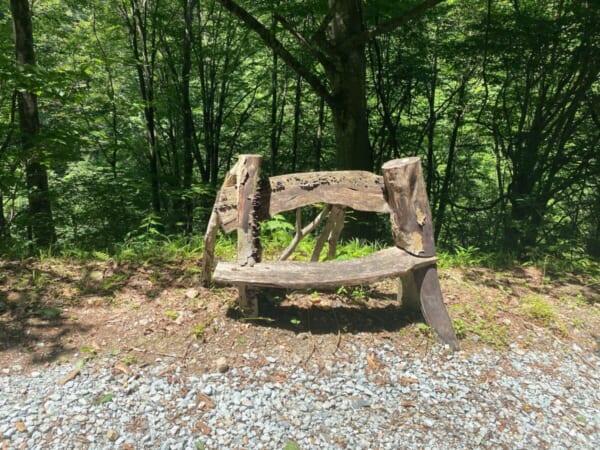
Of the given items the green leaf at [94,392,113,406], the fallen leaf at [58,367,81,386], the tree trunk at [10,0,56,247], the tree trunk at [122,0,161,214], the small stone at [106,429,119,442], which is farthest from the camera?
the tree trunk at [122,0,161,214]

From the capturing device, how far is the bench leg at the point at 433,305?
2990mm

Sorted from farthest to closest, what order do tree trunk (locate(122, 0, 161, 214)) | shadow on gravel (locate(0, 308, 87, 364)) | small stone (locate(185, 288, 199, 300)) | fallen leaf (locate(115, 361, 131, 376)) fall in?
tree trunk (locate(122, 0, 161, 214)) < small stone (locate(185, 288, 199, 300)) < shadow on gravel (locate(0, 308, 87, 364)) < fallen leaf (locate(115, 361, 131, 376))

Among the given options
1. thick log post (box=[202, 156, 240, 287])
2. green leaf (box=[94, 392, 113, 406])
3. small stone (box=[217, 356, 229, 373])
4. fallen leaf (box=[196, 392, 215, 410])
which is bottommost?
fallen leaf (box=[196, 392, 215, 410])

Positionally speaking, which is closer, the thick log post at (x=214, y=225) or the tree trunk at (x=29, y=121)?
the thick log post at (x=214, y=225)

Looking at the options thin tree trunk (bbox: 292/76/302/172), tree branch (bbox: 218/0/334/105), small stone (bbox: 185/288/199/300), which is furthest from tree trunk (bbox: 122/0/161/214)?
small stone (bbox: 185/288/199/300)

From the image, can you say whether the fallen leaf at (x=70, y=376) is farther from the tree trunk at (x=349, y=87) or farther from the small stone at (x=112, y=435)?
the tree trunk at (x=349, y=87)

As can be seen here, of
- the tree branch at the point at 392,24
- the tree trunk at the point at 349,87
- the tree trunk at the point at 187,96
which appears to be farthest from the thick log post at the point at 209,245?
the tree trunk at the point at 187,96

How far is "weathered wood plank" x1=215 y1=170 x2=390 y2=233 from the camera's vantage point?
333 cm

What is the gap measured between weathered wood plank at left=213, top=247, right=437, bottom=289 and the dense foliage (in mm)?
2414

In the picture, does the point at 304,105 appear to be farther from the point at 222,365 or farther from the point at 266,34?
the point at 222,365

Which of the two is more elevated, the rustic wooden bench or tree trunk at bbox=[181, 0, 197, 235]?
tree trunk at bbox=[181, 0, 197, 235]

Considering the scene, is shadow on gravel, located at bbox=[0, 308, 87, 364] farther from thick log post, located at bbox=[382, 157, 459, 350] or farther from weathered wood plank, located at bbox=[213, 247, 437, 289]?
thick log post, located at bbox=[382, 157, 459, 350]

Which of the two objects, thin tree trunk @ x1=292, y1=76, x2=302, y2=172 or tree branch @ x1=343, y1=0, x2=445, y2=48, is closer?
tree branch @ x1=343, y1=0, x2=445, y2=48

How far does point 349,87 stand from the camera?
17.1 ft
